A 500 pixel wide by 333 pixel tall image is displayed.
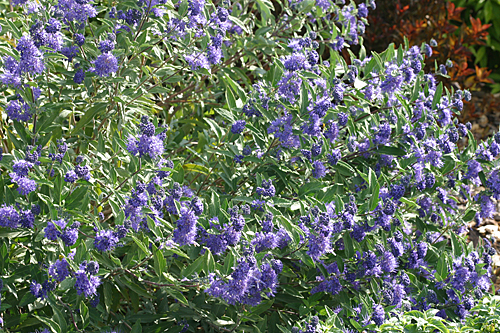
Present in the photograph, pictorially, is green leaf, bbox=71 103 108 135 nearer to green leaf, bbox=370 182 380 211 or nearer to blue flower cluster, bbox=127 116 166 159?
blue flower cluster, bbox=127 116 166 159

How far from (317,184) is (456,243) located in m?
0.90

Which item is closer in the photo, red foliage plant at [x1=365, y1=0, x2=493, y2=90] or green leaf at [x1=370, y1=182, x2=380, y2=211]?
green leaf at [x1=370, y1=182, x2=380, y2=211]

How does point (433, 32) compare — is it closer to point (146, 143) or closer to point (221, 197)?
point (221, 197)

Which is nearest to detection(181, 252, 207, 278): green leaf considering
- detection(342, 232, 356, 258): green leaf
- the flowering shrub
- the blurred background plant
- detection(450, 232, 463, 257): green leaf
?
the flowering shrub

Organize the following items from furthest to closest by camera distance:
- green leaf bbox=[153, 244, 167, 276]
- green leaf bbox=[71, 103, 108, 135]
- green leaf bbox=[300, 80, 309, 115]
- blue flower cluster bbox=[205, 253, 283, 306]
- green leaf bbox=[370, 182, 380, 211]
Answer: green leaf bbox=[71, 103, 108, 135], green leaf bbox=[300, 80, 309, 115], green leaf bbox=[370, 182, 380, 211], green leaf bbox=[153, 244, 167, 276], blue flower cluster bbox=[205, 253, 283, 306]

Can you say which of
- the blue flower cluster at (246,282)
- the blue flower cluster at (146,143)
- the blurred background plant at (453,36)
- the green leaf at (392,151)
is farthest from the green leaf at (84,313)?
the blurred background plant at (453,36)

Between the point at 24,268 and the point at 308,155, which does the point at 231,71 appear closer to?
the point at 308,155

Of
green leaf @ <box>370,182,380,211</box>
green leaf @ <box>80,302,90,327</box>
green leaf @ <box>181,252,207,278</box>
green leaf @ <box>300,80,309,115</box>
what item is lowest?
green leaf @ <box>80,302,90,327</box>


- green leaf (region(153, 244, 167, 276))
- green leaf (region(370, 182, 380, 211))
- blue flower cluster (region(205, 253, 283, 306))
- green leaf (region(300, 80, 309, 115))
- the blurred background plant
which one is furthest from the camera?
the blurred background plant

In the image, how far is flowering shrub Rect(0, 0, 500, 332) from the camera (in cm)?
225

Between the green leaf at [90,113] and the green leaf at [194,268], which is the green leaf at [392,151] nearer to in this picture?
the green leaf at [194,268]

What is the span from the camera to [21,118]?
2623 mm

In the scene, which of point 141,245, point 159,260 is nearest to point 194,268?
point 159,260

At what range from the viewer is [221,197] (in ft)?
9.16
